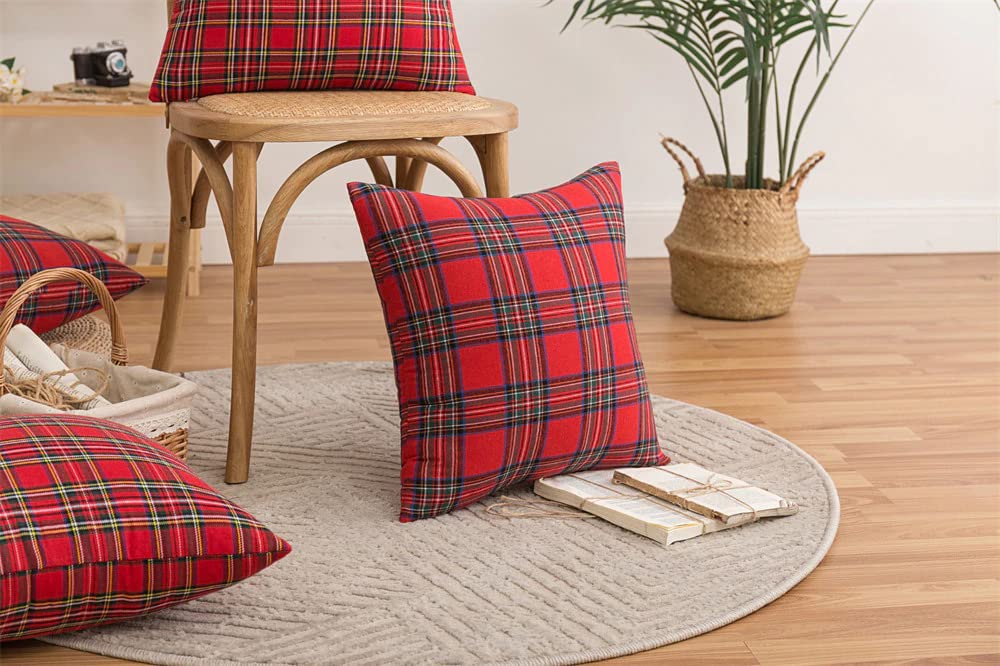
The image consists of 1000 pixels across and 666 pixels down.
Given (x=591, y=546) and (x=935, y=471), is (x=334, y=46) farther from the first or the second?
(x=935, y=471)

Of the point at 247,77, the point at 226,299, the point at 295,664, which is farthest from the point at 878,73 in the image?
the point at 295,664

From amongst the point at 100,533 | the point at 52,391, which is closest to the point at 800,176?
the point at 52,391

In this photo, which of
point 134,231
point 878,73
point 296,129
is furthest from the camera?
point 878,73

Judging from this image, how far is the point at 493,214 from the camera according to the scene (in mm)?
1394

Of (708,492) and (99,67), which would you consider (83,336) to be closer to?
(99,67)

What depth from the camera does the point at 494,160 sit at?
1582mm

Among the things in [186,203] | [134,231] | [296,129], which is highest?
[296,129]

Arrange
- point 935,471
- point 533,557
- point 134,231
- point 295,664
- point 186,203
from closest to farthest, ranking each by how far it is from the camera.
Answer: point 295,664, point 533,557, point 935,471, point 186,203, point 134,231

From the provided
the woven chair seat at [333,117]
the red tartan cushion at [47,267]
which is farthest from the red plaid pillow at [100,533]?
the red tartan cushion at [47,267]

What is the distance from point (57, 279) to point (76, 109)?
1.00m

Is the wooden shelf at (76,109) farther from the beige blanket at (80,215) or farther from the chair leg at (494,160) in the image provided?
the chair leg at (494,160)

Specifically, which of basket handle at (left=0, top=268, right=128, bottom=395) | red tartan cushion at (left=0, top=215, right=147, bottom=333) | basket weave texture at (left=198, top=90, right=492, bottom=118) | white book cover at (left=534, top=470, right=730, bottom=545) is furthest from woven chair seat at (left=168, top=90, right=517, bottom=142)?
white book cover at (left=534, top=470, right=730, bottom=545)

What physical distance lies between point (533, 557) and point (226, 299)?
4.38 ft

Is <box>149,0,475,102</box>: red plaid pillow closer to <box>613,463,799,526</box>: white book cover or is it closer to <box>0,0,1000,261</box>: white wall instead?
<box>613,463,799,526</box>: white book cover
